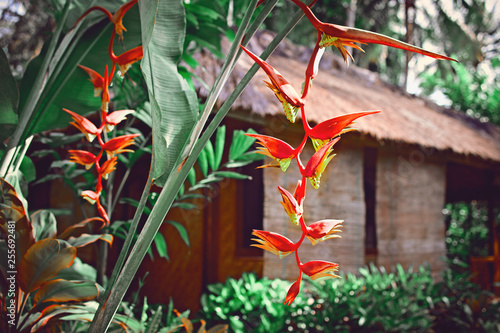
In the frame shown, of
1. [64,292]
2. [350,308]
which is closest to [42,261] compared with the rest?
[64,292]

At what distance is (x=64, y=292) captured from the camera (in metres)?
1.05

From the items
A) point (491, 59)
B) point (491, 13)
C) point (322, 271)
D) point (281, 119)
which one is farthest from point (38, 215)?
point (491, 59)

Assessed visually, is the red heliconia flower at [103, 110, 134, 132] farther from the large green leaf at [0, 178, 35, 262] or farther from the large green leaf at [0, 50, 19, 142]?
the large green leaf at [0, 50, 19, 142]

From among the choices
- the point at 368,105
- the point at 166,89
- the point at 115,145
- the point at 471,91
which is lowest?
the point at 115,145

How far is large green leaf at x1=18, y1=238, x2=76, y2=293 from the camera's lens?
0.94 m

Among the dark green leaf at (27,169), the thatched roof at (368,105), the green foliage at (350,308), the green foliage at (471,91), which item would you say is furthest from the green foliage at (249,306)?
the green foliage at (471,91)

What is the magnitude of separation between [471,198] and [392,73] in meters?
8.00

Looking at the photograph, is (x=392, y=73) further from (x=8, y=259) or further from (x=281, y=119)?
(x=8, y=259)

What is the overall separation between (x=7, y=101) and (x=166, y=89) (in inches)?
25.0

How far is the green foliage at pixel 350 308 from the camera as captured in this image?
8.79 feet

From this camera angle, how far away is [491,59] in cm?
1394

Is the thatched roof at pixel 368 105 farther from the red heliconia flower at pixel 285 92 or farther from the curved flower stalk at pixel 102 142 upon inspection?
the red heliconia flower at pixel 285 92

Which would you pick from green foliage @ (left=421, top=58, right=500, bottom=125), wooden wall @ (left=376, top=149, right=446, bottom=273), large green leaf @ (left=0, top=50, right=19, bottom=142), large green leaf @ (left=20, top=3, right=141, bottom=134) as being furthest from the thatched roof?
green foliage @ (left=421, top=58, right=500, bottom=125)

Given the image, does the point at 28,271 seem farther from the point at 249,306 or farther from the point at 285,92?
the point at 249,306
